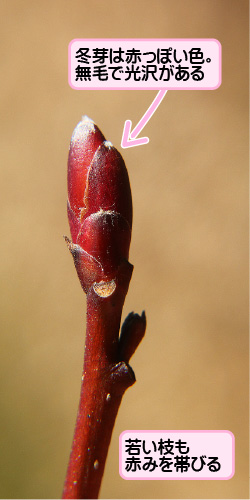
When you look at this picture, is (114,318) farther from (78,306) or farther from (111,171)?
(78,306)
